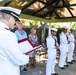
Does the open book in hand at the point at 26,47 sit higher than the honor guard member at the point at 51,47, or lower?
higher

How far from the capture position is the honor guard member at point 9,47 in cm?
159

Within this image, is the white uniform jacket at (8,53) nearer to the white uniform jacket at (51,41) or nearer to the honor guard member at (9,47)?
the honor guard member at (9,47)

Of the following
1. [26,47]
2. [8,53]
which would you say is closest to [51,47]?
[26,47]

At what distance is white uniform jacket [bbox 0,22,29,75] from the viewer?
159 centimetres

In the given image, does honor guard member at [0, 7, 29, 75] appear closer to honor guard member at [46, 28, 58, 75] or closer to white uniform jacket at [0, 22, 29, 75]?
white uniform jacket at [0, 22, 29, 75]

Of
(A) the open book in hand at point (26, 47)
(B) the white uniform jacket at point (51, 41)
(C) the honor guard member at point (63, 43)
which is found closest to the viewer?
(A) the open book in hand at point (26, 47)

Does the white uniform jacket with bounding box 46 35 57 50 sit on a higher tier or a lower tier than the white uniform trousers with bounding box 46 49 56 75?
higher

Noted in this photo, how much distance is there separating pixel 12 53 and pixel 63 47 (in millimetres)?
5074

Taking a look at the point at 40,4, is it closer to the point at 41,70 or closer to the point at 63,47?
the point at 63,47

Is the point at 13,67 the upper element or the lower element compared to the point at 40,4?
lower

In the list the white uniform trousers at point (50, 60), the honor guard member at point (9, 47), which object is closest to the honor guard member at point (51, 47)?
the white uniform trousers at point (50, 60)

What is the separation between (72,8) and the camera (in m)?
7.62

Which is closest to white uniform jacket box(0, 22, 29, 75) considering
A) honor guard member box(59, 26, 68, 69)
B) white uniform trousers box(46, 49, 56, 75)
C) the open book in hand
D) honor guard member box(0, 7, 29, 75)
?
honor guard member box(0, 7, 29, 75)

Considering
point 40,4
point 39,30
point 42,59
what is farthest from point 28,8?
point 39,30
